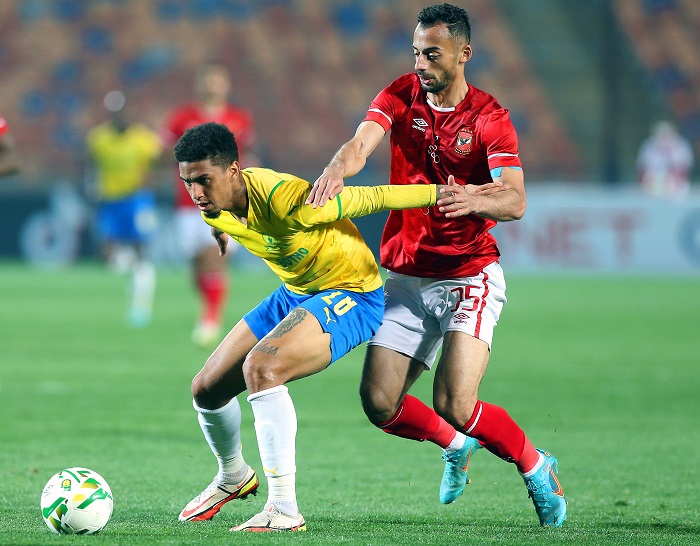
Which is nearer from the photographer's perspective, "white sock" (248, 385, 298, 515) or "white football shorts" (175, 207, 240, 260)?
"white sock" (248, 385, 298, 515)

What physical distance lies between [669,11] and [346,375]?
74.5 ft

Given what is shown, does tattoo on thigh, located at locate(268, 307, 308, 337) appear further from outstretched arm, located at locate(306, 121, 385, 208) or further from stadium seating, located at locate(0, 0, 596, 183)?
stadium seating, located at locate(0, 0, 596, 183)

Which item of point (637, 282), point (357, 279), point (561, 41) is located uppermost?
point (561, 41)

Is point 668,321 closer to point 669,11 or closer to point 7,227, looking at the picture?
point 7,227

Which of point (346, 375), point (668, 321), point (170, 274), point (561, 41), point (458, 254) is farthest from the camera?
point (561, 41)

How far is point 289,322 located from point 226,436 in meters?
0.62

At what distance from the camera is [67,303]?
641 inches

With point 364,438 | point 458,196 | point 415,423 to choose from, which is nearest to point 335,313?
point 458,196

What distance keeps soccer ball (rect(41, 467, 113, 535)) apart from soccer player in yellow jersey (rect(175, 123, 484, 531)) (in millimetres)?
500

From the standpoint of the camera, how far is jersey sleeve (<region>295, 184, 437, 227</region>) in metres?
4.86

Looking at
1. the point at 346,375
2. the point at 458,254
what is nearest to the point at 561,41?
the point at 346,375

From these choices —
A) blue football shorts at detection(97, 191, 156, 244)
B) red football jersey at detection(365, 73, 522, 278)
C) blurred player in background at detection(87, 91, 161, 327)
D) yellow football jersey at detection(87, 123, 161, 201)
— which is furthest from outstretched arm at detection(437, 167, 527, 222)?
yellow football jersey at detection(87, 123, 161, 201)

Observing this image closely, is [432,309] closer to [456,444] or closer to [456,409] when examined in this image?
[456,409]

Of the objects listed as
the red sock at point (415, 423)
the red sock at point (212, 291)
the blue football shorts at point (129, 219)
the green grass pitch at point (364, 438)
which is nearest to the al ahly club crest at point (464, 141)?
the red sock at point (415, 423)
